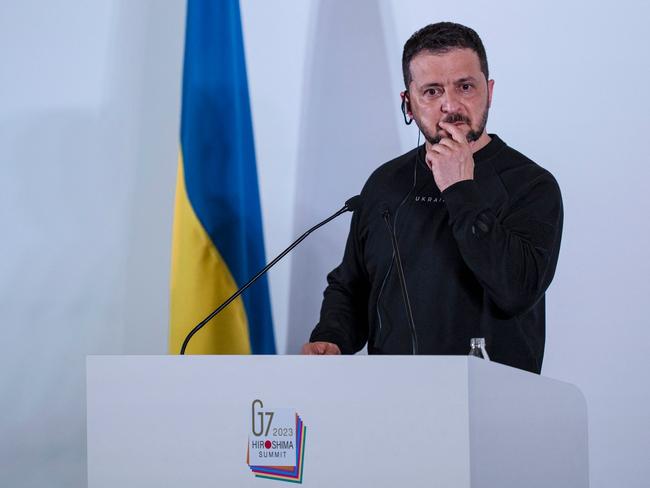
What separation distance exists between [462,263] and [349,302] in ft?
1.20

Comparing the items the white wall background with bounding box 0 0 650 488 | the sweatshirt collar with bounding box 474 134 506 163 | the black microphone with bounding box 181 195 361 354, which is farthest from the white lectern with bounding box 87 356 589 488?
the white wall background with bounding box 0 0 650 488

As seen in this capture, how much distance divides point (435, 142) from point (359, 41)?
792 millimetres

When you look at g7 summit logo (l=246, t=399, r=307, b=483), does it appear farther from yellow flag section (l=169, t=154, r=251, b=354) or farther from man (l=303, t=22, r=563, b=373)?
yellow flag section (l=169, t=154, r=251, b=354)

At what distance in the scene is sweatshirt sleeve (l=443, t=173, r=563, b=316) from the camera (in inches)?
69.2

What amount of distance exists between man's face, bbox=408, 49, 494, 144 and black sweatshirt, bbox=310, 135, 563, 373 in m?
0.10

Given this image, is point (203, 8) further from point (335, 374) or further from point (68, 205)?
point (335, 374)

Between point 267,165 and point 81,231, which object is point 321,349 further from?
point 81,231

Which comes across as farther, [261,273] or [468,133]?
[468,133]

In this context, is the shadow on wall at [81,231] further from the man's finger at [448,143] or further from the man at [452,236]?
the man's finger at [448,143]

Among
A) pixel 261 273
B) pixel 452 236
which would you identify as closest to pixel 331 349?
pixel 261 273

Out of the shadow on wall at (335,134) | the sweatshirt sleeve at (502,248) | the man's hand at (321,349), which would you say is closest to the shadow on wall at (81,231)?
the shadow on wall at (335,134)

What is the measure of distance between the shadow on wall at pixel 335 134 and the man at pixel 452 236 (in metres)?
0.45

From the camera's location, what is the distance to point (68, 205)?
2668mm

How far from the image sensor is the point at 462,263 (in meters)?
2.02
